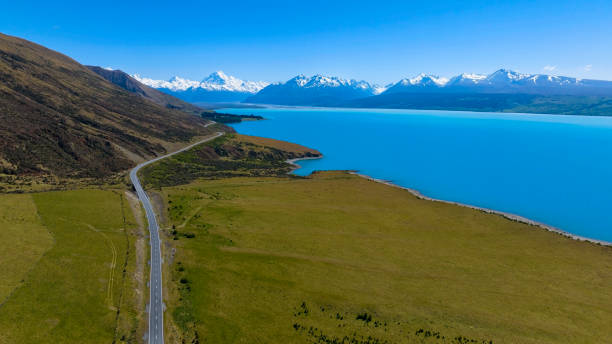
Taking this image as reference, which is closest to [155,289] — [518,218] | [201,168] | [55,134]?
[518,218]

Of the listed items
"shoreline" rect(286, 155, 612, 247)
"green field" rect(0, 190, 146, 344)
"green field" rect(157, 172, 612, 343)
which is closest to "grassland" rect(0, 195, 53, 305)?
"green field" rect(0, 190, 146, 344)

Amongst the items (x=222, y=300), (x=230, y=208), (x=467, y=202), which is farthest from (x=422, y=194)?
(x=222, y=300)

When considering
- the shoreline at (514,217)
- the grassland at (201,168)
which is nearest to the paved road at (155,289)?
the grassland at (201,168)

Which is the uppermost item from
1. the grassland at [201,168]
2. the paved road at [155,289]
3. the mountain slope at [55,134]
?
the mountain slope at [55,134]

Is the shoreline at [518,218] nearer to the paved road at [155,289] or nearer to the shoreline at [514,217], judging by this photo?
the shoreline at [514,217]

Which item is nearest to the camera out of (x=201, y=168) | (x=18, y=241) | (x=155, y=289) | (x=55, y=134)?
(x=155, y=289)

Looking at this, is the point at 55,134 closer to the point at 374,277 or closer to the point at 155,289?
the point at 155,289

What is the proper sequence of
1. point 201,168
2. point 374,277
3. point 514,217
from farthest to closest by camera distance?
1. point 201,168
2. point 514,217
3. point 374,277
